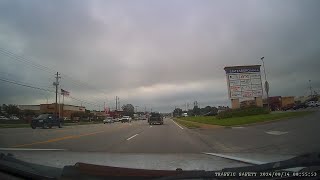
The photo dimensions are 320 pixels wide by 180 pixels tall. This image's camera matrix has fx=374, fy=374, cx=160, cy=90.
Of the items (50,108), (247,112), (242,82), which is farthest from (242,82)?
(50,108)

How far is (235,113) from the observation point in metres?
48.0

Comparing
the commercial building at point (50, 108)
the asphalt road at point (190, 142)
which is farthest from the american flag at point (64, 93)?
the asphalt road at point (190, 142)

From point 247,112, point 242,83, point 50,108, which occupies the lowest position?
point 247,112

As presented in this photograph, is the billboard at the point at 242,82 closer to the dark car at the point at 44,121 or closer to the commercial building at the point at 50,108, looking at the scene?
the dark car at the point at 44,121

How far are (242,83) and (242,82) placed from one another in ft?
0.48

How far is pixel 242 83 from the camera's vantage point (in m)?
49.9

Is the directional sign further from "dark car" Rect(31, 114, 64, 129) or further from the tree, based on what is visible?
the tree

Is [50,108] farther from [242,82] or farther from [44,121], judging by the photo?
[242,82]

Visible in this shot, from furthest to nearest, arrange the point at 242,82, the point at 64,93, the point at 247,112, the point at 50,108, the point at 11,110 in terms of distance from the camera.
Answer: the point at 50,108 → the point at 11,110 → the point at 64,93 → the point at 242,82 → the point at 247,112

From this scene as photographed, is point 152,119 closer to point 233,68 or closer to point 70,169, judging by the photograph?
point 233,68

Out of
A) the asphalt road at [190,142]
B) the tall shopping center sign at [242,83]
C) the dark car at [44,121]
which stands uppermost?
the tall shopping center sign at [242,83]

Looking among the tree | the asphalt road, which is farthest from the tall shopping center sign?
the tree

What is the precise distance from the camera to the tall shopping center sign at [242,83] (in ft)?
163

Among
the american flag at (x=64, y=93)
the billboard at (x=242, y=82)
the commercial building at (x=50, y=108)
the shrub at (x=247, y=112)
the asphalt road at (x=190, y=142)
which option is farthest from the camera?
the commercial building at (x=50, y=108)
